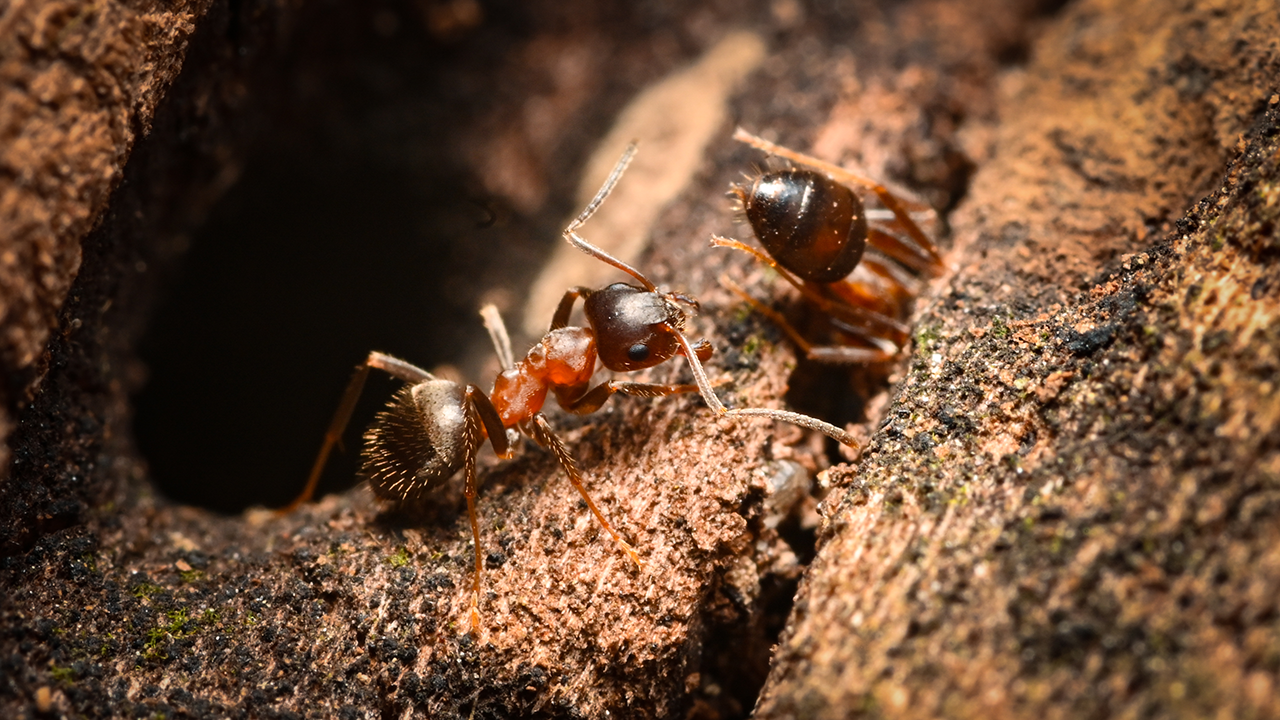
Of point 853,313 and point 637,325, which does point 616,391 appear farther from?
point 853,313

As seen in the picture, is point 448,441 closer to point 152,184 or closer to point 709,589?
point 709,589

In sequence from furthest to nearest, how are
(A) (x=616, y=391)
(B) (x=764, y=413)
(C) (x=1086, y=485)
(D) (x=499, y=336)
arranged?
(D) (x=499, y=336) < (A) (x=616, y=391) < (B) (x=764, y=413) < (C) (x=1086, y=485)

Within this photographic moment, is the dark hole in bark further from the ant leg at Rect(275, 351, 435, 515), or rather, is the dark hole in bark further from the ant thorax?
the ant thorax

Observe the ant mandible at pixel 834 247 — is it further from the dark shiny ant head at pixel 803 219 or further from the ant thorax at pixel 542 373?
the ant thorax at pixel 542 373

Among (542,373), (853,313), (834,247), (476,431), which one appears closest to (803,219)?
(834,247)

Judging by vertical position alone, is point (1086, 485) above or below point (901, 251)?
below

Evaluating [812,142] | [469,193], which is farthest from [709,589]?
[469,193]

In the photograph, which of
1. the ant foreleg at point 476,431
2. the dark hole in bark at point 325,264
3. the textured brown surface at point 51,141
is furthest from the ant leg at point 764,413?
the textured brown surface at point 51,141

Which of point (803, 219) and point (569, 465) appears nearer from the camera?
point (569, 465)

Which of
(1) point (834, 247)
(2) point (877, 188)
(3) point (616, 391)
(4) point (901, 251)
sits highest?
(2) point (877, 188)
